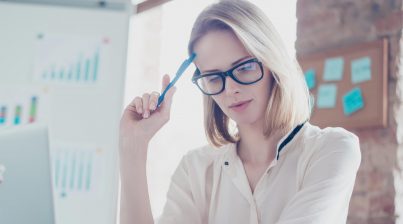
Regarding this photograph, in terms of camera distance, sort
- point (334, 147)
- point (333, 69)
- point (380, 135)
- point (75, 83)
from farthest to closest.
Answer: point (333, 69), point (380, 135), point (75, 83), point (334, 147)

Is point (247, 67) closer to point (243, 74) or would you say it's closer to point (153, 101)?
point (243, 74)

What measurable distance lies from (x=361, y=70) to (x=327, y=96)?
0.21 m

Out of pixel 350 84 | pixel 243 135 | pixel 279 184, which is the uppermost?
pixel 350 84

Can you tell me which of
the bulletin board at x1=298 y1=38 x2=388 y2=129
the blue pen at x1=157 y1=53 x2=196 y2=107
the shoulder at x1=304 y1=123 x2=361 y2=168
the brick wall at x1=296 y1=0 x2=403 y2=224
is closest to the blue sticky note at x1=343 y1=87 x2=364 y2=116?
the bulletin board at x1=298 y1=38 x2=388 y2=129

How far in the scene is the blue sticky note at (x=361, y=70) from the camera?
2293 mm

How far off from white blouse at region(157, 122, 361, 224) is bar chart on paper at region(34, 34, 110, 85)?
1.26ft

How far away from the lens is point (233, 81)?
129 centimetres

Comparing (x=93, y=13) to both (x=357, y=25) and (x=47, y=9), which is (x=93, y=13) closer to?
(x=47, y=9)

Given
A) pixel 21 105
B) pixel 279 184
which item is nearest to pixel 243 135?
pixel 279 184

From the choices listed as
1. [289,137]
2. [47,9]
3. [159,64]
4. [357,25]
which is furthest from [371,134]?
[159,64]

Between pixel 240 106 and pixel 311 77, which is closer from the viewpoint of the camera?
pixel 240 106

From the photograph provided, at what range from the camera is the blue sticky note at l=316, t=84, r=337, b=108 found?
243cm

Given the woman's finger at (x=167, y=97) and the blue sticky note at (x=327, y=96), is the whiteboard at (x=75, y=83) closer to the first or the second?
the woman's finger at (x=167, y=97)

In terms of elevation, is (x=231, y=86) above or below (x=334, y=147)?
above
